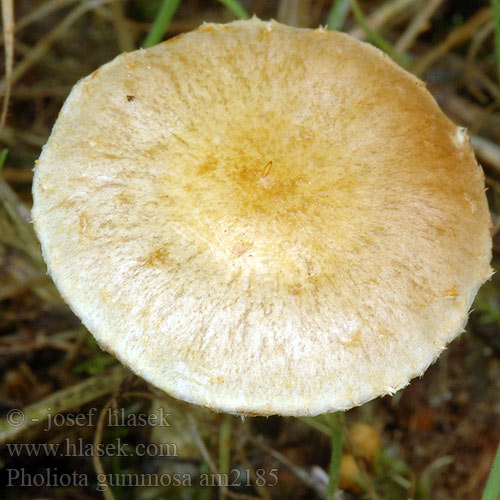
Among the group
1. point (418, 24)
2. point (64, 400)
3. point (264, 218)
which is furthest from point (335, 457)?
point (418, 24)

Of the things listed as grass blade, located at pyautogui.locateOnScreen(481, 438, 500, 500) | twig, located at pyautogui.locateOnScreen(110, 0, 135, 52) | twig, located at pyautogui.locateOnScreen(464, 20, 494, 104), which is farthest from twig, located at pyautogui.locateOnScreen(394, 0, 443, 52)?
grass blade, located at pyautogui.locateOnScreen(481, 438, 500, 500)

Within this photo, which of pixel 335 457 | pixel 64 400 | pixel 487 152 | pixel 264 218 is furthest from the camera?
pixel 487 152

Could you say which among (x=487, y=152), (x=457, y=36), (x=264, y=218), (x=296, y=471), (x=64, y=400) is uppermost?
(x=457, y=36)

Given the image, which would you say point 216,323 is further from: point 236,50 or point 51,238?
point 236,50

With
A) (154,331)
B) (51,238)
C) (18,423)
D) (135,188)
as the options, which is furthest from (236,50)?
(18,423)

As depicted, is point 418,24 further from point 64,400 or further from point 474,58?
point 64,400

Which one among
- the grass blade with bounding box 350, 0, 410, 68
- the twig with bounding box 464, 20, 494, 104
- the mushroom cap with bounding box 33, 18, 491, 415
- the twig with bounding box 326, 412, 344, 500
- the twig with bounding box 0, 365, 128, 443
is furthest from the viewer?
the twig with bounding box 464, 20, 494, 104

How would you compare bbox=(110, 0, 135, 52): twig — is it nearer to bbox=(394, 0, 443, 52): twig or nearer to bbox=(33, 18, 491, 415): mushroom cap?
bbox=(33, 18, 491, 415): mushroom cap

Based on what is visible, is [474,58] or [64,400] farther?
[474,58]
